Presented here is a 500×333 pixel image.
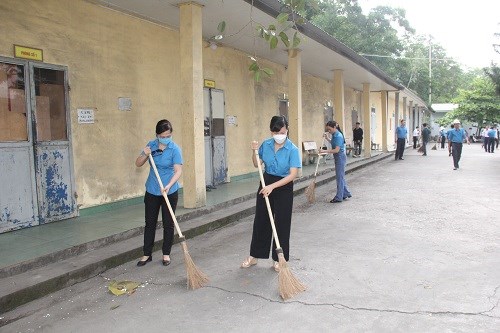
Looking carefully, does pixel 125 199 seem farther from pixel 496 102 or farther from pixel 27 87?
pixel 496 102

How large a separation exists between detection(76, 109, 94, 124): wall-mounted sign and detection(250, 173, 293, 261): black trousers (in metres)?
3.64

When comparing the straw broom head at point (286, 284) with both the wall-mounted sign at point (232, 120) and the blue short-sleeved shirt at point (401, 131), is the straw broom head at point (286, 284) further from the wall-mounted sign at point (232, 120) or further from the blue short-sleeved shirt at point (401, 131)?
the blue short-sleeved shirt at point (401, 131)

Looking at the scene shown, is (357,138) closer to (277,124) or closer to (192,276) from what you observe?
(277,124)

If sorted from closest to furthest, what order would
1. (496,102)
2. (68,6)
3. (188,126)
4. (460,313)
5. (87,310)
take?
(460,313), (87,310), (68,6), (188,126), (496,102)

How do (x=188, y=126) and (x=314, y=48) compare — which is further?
(x=314, y=48)

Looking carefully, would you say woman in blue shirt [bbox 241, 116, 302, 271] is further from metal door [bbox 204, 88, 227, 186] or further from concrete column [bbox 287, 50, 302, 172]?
concrete column [bbox 287, 50, 302, 172]

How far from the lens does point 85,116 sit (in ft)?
23.6

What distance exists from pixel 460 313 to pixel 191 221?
175 inches

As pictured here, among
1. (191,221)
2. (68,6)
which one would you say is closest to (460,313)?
(191,221)

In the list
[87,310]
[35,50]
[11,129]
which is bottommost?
[87,310]

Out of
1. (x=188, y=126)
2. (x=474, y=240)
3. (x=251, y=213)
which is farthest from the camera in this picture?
(x=251, y=213)

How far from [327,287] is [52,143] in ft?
15.0

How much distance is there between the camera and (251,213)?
8.44 m

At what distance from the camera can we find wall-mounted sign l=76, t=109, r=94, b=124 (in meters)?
7.10
